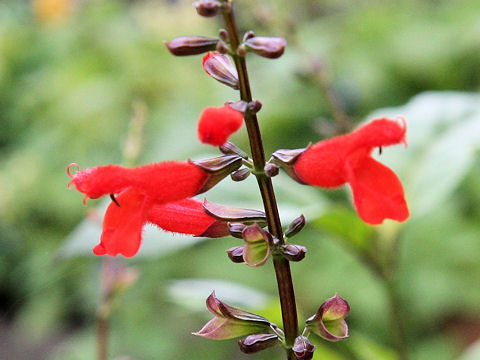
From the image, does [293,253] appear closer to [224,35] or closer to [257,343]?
[257,343]

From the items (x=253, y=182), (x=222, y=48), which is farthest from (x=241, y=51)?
(x=253, y=182)

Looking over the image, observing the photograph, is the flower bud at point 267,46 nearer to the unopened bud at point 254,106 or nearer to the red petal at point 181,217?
the unopened bud at point 254,106

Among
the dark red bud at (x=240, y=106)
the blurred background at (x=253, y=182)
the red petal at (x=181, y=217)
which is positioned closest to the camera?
the dark red bud at (x=240, y=106)

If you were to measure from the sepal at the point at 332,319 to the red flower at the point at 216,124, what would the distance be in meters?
0.18

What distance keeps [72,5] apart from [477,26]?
4098 mm

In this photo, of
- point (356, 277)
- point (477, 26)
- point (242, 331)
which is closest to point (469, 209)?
point (356, 277)

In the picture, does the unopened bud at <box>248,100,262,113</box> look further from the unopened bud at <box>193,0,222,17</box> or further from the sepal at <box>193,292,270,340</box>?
the sepal at <box>193,292,270,340</box>

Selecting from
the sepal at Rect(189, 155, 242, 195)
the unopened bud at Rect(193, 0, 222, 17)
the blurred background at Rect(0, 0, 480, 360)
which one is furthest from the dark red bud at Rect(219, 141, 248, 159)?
the blurred background at Rect(0, 0, 480, 360)

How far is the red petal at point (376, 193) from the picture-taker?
57 centimetres

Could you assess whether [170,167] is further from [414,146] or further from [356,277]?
[356,277]

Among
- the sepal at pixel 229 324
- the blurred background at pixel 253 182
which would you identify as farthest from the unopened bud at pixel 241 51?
the blurred background at pixel 253 182

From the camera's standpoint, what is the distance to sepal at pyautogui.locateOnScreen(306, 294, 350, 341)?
22.9 inches

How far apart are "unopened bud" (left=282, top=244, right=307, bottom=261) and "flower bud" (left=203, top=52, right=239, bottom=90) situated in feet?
0.50

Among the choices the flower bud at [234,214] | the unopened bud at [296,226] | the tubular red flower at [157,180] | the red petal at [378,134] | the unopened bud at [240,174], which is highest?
the red petal at [378,134]
